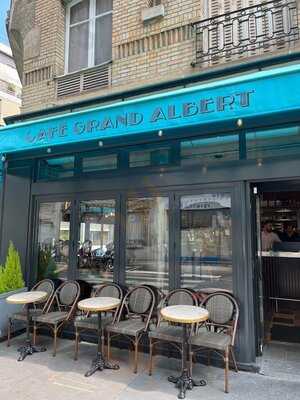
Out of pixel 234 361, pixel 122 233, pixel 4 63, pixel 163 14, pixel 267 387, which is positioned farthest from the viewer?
pixel 4 63

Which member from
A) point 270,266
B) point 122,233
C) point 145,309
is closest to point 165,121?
point 122,233

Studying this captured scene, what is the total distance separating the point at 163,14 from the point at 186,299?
500 cm

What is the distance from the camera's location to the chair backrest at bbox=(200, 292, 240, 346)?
4.55 metres

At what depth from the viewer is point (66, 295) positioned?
18.8 ft

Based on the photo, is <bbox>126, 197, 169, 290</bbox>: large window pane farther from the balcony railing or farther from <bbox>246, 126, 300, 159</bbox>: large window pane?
the balcony railing

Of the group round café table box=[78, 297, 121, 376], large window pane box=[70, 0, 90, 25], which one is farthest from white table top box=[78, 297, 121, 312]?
large window pane box=[70, 0, 90, 25]

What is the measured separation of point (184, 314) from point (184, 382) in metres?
0.76

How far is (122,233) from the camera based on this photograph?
5809 millimetres

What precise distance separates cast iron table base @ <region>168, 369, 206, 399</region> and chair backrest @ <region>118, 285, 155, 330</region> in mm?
1077

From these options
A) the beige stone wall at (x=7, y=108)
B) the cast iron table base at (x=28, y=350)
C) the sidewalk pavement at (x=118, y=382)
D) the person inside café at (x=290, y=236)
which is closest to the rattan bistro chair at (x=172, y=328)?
the sidewalk pavement at (x=118, y=382)

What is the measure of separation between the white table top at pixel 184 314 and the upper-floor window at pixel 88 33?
17.2 ft

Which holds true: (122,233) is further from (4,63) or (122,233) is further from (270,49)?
(4,63)

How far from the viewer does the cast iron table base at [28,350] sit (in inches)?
197

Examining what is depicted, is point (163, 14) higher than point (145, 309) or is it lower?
higher
